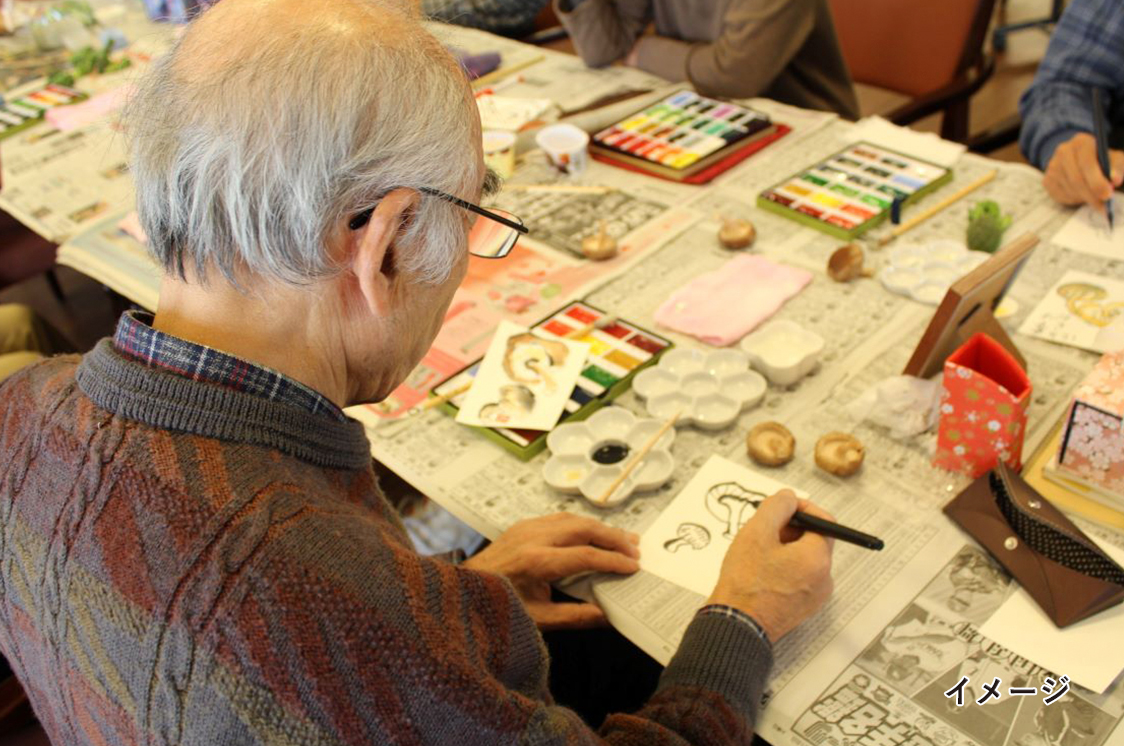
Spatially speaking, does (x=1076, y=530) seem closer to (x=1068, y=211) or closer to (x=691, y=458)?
(x=691, y=458)

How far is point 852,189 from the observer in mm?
1853

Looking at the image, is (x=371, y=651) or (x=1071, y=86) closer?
(x=371, y=651)

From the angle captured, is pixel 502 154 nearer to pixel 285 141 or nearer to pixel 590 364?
pixel 590 364

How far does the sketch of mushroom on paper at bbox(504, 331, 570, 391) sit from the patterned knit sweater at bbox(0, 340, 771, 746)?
590 mm

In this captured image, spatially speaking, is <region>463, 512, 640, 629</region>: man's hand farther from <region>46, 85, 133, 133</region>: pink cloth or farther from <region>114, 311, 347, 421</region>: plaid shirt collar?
<region>46, 85, 133, 133</region>: pink cloth

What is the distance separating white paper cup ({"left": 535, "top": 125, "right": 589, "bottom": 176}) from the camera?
2080 millimetres

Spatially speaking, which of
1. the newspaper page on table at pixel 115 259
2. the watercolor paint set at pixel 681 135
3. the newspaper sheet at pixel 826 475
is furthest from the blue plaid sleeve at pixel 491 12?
the newspaper page on table at pixel 115 259

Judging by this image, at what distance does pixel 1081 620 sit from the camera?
1026mm

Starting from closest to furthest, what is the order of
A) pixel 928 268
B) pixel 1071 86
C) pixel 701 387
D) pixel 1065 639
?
pixel 1065 639 → pixel 701 387 → pixel 928 268 → pixel 1071 86

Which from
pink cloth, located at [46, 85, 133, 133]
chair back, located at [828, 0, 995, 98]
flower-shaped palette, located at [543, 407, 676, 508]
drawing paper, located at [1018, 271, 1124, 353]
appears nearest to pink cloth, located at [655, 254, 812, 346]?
flower-shaped palette, located at [543, 407, 676, 508]

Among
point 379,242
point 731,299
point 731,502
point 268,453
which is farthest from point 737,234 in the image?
point 268,453

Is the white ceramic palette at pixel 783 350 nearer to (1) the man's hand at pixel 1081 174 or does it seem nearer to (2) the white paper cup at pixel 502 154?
(1) the man's hand at pixel 1081 174

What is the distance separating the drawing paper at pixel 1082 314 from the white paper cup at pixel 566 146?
1.05 m

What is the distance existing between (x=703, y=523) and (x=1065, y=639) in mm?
452
